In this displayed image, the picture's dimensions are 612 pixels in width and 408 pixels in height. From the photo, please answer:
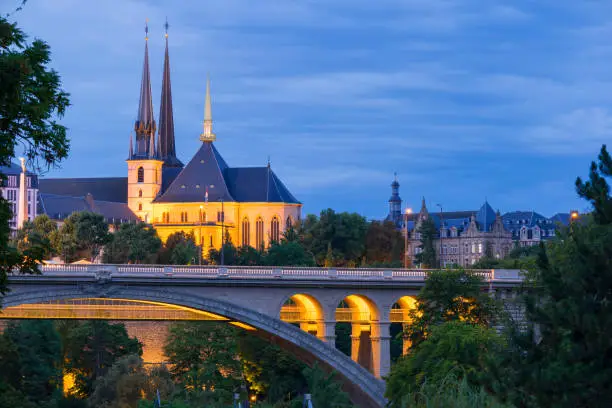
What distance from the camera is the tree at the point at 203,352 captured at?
3671 inches

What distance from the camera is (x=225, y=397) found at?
85.0m

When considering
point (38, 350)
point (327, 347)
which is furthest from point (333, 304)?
point (38, 350)

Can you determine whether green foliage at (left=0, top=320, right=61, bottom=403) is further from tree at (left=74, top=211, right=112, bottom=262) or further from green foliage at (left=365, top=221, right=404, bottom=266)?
green foliage at (left=365, top=221, right=404, bottom=266)

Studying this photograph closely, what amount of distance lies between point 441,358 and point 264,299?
1595cm

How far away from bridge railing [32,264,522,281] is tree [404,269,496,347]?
3838mm

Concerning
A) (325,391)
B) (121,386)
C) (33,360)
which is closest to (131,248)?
(33,360)

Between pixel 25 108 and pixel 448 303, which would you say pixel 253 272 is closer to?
pixel 448 303

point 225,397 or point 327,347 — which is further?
point 225,397

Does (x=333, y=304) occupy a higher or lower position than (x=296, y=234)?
lower

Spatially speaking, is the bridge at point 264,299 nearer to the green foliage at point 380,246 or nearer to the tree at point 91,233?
the tree at point 91,233

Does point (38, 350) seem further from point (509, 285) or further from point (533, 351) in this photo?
point (533, 351)

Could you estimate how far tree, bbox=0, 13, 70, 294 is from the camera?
26469mm

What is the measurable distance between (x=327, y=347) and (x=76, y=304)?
47.7ft

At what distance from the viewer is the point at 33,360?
8794 cm
